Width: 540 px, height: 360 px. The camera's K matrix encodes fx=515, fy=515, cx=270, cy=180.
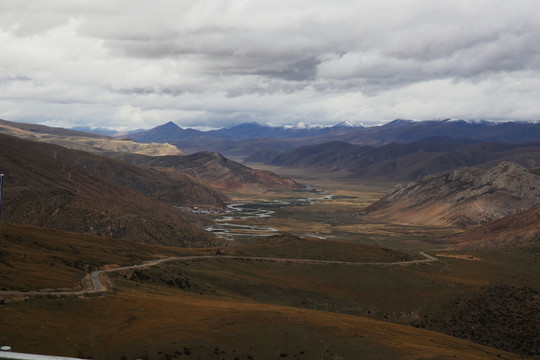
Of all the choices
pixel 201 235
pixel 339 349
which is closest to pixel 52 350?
pixel 339 349

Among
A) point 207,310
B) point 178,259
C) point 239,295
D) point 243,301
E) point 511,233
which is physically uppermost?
point 207,310

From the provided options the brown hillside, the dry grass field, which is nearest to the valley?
the dry grass field

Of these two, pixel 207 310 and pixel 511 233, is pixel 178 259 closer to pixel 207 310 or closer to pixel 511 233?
pixel 207 310

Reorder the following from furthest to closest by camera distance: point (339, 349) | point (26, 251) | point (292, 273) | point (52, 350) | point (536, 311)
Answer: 1. point (292, 273)
2. point (536, 311)
3. point (26, 251)
4. point (339, 349)
5. point (52, 350)

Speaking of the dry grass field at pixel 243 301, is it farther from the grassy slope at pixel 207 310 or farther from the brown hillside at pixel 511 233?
the brown hillside at pixel 511 233

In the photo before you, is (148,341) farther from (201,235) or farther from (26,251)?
(201,235)

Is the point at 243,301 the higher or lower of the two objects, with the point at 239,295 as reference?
higher

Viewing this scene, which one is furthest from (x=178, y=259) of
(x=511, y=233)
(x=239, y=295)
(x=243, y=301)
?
(x=511, y=233)

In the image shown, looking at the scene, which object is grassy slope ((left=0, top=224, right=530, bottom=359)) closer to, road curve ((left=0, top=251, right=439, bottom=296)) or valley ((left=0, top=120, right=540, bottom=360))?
valley ((left=0, top=120, right=540, bottom=360))

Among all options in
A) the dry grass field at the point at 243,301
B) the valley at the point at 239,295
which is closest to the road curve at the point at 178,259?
the valley at the point at 239,295

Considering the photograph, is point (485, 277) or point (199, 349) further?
point (485, 277)

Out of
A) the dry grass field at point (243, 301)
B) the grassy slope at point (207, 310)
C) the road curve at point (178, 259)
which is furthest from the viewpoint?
the road curve at point (178, 259)
